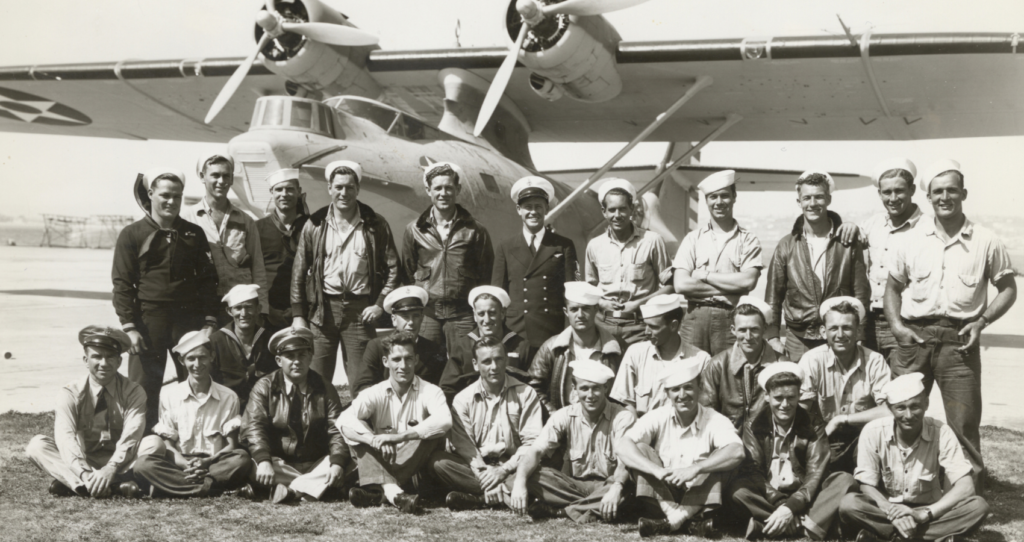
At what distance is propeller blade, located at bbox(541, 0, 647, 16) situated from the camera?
9633mm

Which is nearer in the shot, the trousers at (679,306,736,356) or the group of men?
the group of men

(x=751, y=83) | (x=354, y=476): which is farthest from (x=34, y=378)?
(x=751, y=83)

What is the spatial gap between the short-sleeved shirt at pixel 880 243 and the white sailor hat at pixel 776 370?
1188mm

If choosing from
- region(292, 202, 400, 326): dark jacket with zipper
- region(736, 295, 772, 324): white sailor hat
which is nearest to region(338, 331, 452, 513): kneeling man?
region(292, 202, 400, 326): dark jacket with zipper

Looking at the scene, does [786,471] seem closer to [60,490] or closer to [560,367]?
[560,367]

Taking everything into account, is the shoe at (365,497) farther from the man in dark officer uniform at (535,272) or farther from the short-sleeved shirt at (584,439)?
the man in dark officer uniform at (535,272)

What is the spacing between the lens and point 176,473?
4.77 meters

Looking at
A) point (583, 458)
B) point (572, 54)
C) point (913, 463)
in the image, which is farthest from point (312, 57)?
point (913, 463)

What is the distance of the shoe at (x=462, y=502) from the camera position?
462cm

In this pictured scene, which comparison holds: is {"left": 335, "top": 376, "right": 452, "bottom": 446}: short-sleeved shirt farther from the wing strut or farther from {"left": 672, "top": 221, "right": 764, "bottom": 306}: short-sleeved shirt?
the wing strut

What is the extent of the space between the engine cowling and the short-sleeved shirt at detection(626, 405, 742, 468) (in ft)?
21.0

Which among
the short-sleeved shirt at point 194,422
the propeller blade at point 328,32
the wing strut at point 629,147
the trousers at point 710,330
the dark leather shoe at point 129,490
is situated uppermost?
the propeller blade at point 328,32

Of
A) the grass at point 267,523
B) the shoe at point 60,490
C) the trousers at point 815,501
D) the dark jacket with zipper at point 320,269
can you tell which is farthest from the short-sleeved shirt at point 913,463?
the shoe at point 60,490

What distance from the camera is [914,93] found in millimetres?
10805
